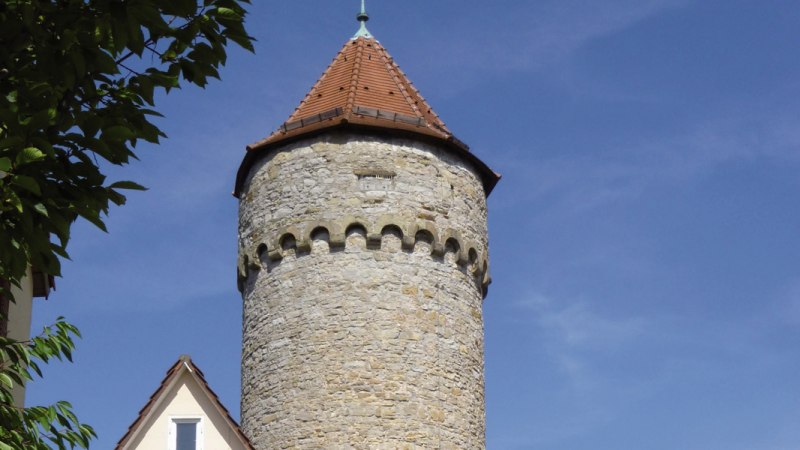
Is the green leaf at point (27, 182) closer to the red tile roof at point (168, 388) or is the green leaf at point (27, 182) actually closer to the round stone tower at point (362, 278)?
the red tile roof at point (168, 388)

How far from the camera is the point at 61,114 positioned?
7234 millimetres

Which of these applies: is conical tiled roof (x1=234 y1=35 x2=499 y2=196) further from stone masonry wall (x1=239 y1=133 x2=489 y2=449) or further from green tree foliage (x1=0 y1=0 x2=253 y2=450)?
green tree foliage (x1=0 y1=0 x2=253 y2=450)

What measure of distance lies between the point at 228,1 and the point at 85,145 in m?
1.16

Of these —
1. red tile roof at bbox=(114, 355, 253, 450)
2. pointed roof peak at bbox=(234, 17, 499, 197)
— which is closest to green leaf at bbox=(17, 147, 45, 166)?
red tile roof at bbox=(114, 355, 253, 450)

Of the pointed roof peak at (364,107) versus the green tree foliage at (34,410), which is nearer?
the green tree foliage at (34,410)

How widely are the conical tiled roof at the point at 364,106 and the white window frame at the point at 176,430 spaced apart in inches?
185

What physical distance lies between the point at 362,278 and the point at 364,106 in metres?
2.48

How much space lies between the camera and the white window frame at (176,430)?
46.3ft

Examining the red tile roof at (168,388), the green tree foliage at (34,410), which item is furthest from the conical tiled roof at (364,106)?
the green tree foliage at (34,410)

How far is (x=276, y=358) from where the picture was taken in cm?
1666

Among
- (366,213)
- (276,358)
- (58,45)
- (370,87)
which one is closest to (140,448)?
(276,358)

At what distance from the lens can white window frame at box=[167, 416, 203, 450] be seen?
14.1 m

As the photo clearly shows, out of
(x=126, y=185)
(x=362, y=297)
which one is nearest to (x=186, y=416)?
(x=362, y=297)

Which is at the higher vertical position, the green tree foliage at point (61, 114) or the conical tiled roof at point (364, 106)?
the conical tiled roof at point (364, 106)
